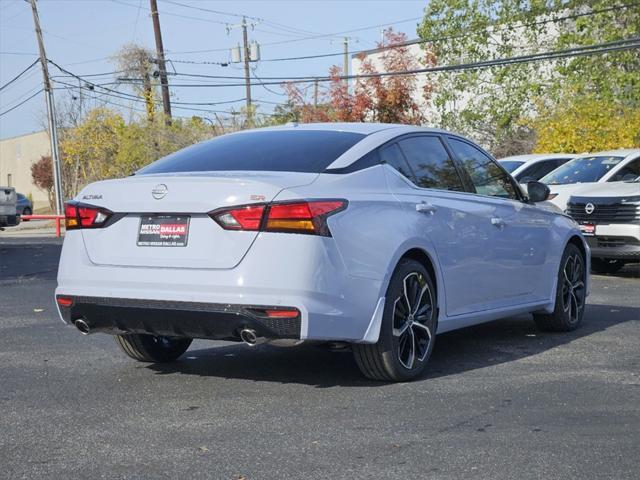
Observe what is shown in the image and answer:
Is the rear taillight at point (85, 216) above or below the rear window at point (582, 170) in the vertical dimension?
above

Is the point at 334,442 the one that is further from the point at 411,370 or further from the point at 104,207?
the point at 104,207

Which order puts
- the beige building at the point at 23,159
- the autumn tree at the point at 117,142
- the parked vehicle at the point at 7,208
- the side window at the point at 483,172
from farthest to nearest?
the beige building at the point at 23,159
the autumn tree at the point at 117,142
the parked vehicle at the point at 7,208
the side window at the point at 483,172

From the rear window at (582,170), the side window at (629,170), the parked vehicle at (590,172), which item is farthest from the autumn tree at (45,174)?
the side window at (629,170)

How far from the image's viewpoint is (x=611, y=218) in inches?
560

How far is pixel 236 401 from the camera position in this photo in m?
6.05

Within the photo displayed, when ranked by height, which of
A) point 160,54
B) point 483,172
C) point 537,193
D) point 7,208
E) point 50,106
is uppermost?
point 160,54

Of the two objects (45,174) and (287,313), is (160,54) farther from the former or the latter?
(287,313)

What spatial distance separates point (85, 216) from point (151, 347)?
1232 mm

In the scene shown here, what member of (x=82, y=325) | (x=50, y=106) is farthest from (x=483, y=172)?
(x=50, y=106)

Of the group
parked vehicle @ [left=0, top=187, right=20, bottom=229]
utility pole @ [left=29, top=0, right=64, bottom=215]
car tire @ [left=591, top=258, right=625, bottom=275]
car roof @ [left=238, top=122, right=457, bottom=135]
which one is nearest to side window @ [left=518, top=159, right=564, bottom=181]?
car tire @ [left=591, top=258, right=625, bottom=275]

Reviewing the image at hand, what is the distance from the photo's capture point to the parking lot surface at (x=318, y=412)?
15.3 feet

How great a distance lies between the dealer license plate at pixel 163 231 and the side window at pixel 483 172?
2.52 m

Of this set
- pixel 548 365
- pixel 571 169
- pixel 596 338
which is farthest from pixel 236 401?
pixel 571 169

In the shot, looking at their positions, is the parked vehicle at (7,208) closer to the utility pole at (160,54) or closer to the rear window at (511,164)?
the rear window at (511,164)
